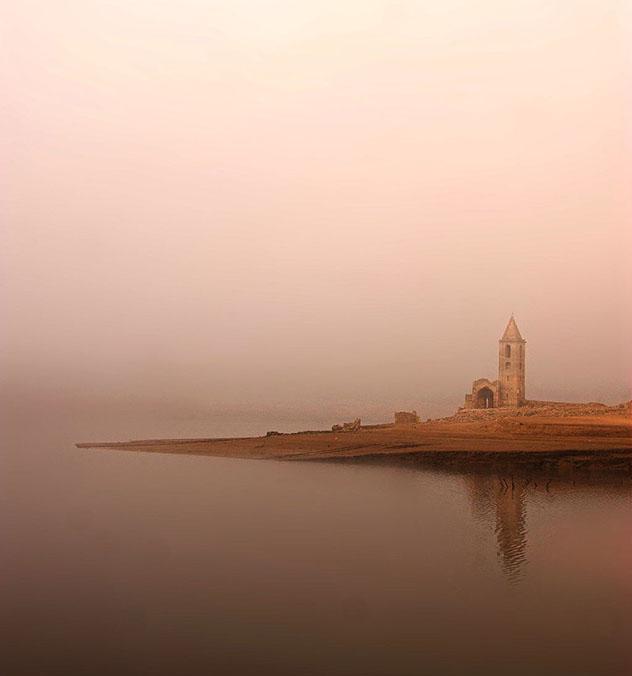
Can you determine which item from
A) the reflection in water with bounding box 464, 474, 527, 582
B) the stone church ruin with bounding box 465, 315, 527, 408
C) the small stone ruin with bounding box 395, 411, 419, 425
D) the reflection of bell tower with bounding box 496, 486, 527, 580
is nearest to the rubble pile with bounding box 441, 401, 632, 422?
the stone church ruin with bounding box 465, 315, 527, 408

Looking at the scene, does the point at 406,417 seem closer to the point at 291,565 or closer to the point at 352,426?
the point at 352,426

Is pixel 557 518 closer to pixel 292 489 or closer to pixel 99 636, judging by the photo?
pixel 292 489

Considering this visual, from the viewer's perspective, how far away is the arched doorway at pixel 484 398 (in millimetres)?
10602

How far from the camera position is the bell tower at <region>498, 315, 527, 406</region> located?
10.5m

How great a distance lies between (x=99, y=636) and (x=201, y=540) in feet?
7.18

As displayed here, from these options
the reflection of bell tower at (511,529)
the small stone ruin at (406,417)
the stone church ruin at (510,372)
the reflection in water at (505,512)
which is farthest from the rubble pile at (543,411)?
the reflection of bell tower at (511,529)

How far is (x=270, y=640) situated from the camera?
5.75 meters

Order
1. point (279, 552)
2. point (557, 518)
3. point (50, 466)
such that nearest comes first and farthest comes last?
point (279, 552) < point (557, 518) < point (50, 466)

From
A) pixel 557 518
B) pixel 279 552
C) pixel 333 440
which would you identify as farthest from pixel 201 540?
pixel 557 518

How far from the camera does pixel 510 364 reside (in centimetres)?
1052

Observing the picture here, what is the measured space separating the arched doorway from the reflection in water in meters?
0.98

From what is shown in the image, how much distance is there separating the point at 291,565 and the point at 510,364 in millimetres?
4646

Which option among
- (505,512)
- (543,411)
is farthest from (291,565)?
(543,411)

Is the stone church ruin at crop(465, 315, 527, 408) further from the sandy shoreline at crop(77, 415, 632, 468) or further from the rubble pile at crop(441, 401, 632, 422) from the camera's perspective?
the sandy shoreline at crop(77, 415, 632, 468)
